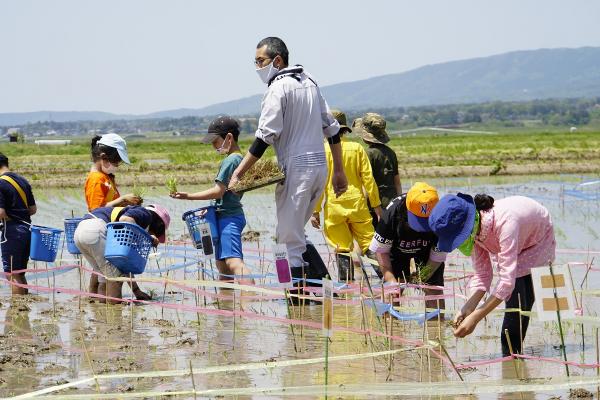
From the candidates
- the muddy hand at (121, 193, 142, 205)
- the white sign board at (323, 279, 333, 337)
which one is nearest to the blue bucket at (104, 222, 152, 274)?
the muddy hand at (121, 193, 142, 205)

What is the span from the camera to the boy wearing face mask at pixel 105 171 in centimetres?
783

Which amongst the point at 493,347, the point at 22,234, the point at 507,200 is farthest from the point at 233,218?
the point at 507,200

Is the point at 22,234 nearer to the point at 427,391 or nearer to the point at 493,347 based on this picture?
the point at 493,347

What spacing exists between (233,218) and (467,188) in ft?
40.3

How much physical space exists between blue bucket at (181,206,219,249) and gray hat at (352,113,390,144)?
1.54 metres

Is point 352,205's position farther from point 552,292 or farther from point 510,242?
point 552,292

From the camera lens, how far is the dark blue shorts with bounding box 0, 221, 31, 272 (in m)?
8.31

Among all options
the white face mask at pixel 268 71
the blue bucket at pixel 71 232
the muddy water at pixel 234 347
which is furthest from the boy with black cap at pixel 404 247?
the blue bucket at pixel 71 232

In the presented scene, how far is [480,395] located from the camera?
5.05 meters

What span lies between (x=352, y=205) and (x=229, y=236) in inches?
40.2

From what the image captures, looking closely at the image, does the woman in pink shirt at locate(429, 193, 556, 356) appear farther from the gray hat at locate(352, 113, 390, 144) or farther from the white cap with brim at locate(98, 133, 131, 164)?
the white cap with brim at locate(98, 133, 131, 164)

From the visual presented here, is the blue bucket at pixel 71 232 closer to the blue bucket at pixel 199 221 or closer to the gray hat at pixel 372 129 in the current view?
the blue bucket at pixel 199 221

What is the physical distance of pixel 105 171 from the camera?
796cm

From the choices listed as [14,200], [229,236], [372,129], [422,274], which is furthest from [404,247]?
[14,200]
